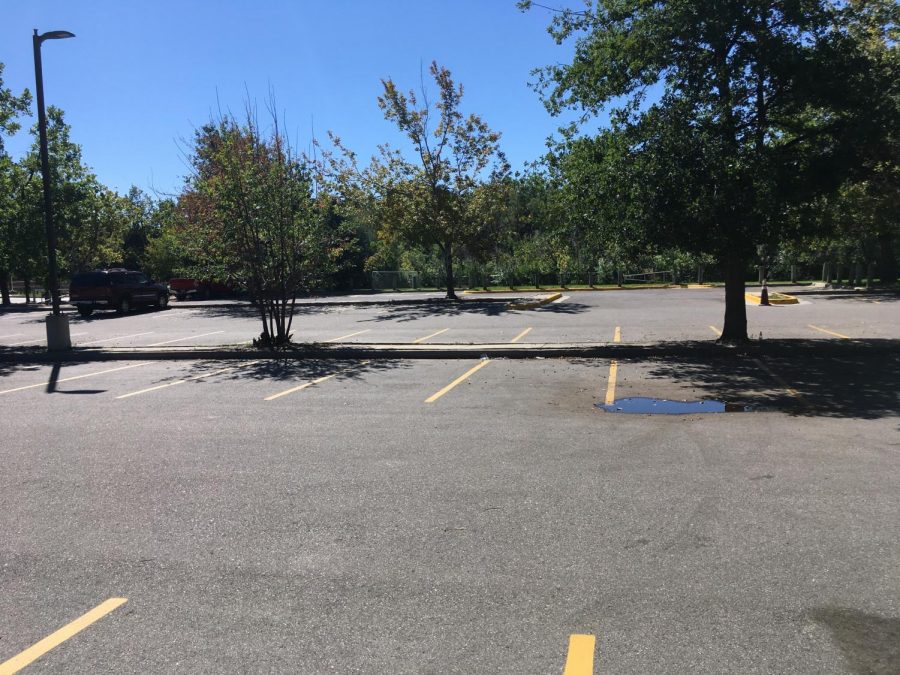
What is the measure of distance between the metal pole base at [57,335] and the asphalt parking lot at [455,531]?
6.11 metres

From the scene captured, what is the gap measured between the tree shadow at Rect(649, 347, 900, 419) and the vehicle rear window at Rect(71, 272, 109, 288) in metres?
27.0

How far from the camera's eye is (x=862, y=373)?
1123 centimetres

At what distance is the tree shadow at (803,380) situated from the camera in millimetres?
8883

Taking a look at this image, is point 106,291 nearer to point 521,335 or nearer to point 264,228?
point 264,228

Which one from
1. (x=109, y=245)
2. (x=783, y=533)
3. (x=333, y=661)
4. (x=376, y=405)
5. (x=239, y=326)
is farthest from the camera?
(x=109, y=245)

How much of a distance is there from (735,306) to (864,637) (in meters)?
12.0

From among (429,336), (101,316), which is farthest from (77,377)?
(101,316)

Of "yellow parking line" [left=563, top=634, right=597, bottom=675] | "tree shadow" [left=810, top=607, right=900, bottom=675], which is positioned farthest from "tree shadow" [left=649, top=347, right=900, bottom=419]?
"yellow parking line" [left=563, top=634, right=597, bottom=675]

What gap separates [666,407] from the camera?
9117mm

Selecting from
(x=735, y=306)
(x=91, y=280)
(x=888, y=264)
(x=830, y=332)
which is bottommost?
(x=830, y=332)

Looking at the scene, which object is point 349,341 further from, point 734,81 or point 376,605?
point 376,605

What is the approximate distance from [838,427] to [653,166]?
20.2ft

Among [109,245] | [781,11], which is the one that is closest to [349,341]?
[781,11]

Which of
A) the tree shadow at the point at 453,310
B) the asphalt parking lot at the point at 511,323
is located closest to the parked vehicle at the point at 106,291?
the asphalt parking lot at the point at 511,323
